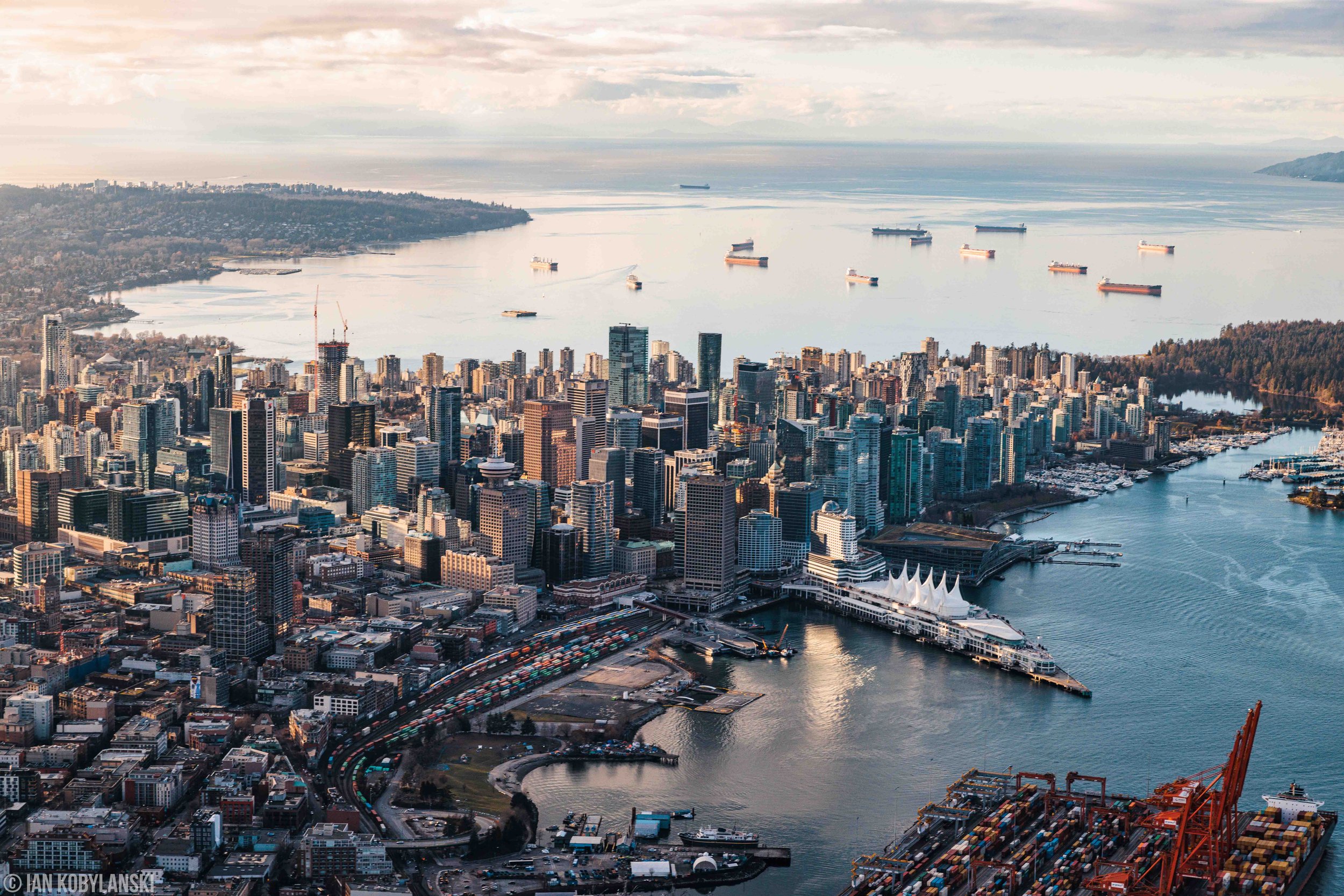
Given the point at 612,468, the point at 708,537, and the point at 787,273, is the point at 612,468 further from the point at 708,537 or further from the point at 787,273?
the point at 787,273

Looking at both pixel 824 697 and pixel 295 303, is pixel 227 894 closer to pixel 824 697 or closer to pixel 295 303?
pixel 824 697

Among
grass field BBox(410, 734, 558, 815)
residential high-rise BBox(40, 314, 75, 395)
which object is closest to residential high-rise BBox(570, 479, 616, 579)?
grass field BBox(410, 734, 558, 815)

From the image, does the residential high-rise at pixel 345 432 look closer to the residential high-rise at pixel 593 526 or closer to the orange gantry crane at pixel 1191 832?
the residential high-rise at pixel 593 526

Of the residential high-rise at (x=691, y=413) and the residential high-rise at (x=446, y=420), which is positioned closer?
the residential high-rise at (x=446, y=420)

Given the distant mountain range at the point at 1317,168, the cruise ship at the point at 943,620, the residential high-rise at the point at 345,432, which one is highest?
the distant mountain range at the point at 1317,168

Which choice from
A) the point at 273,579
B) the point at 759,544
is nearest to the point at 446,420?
the point at 759,544

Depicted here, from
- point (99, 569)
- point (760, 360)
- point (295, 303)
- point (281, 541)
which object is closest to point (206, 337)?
point (295, 303)

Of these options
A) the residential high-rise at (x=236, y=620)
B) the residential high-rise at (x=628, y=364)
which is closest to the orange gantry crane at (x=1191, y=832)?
the residential high-rise at (x=236, y=620)
